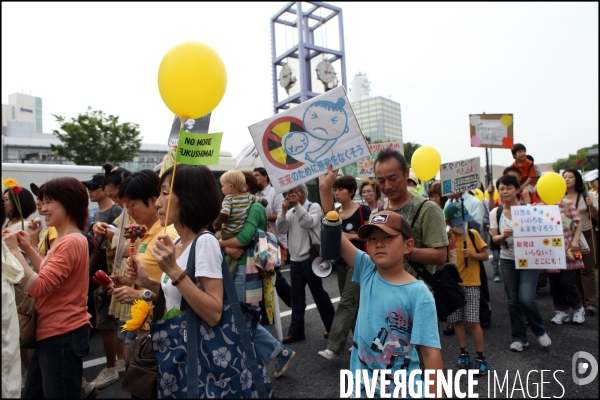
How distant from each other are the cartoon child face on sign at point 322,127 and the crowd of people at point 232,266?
208 millimetres

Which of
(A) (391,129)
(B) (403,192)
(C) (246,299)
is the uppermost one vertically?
(A) (391,129)

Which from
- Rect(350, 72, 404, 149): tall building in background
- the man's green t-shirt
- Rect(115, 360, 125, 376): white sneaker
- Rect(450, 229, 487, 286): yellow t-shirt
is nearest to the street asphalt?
Rect(115, 360, 125, 376): white sneaker

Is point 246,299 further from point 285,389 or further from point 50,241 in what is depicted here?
point 50,241

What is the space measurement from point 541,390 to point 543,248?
162cm

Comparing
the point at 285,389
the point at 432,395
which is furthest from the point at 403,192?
the point at 285,389

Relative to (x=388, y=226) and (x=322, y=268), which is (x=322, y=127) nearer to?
(x=388, y=226)

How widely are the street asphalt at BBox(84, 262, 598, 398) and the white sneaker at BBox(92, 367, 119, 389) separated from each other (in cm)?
5

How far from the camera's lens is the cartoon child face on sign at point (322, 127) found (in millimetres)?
2830

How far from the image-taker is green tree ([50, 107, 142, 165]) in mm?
19500

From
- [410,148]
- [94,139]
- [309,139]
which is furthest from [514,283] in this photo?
[410,148]

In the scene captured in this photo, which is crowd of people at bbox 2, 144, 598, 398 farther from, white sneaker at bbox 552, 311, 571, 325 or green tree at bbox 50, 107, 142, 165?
green tree at bbox 50, 107, 142, 165

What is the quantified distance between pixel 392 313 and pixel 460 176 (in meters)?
3.21

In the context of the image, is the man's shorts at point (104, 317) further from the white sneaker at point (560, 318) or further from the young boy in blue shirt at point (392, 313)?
the white sneaker at point (560, 318)

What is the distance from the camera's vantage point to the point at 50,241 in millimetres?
3756
